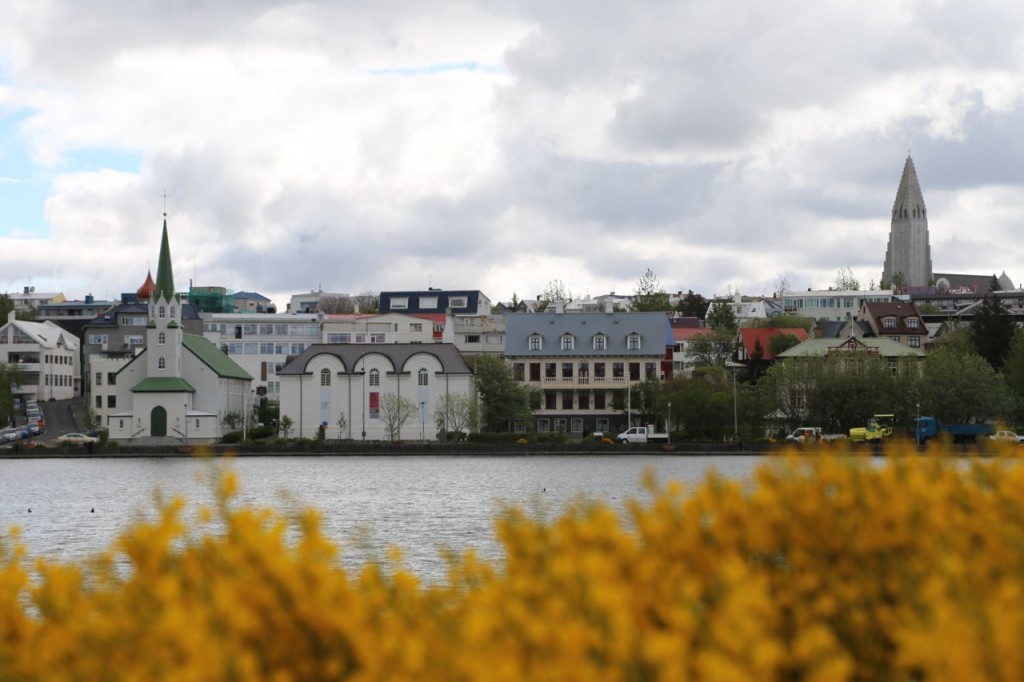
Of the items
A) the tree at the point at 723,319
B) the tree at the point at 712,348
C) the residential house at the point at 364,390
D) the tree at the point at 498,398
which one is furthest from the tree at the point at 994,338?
the tree at the point at 723,319

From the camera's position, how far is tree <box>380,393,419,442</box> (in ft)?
358

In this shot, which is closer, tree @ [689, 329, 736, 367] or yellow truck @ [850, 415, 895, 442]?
yellow truck @ [850, 415, 895, 442]

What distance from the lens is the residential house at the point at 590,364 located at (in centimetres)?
11850

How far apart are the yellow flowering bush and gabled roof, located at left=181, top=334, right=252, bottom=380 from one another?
362 ft

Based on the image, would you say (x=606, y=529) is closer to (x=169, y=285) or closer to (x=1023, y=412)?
(x=1023, y=412)

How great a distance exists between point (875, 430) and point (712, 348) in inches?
2085

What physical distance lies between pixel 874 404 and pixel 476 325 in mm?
57562

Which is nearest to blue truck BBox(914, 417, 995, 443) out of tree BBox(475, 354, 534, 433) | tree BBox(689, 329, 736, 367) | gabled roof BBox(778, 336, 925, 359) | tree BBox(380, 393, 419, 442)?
gabled roof BBox(778, 336, 925, 359)

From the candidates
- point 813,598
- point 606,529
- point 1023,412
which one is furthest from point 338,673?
point 1023,412

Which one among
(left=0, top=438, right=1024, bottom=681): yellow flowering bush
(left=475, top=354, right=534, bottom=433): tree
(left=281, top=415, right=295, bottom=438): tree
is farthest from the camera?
(left=281, top=415, right=295, bottom=438): tree

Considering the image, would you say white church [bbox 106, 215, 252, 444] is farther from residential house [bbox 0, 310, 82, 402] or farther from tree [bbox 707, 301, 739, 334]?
tree [bbox 707, 301, 739, 334]

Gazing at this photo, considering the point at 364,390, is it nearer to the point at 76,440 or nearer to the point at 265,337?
the point at 76,440

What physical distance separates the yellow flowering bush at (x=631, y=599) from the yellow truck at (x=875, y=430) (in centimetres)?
8430

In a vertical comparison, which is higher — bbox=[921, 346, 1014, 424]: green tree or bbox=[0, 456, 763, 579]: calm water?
bbox=[921, 346, 1014, 424]: green tree
